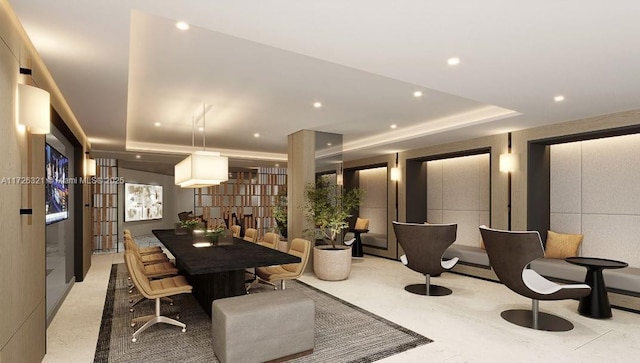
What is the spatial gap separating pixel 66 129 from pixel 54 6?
3172 mm

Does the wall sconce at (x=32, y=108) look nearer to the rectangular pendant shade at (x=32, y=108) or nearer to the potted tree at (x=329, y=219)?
the rectangular pendant shade at (x=32, y=108)

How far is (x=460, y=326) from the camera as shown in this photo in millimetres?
3748

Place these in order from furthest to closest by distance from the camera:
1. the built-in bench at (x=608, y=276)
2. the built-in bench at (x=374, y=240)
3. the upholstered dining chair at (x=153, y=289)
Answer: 1. the built-in bench at (x=374, y=240)
2. the built-in bench at (x=608, y=276)
3. the upholstered dining chair at (x=153, y=289)

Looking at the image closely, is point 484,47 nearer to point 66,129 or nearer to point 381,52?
point 381,52

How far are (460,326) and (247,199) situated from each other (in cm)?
920

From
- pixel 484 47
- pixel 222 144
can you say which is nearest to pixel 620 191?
pixel 484 47

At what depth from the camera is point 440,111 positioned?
5254 millimetres

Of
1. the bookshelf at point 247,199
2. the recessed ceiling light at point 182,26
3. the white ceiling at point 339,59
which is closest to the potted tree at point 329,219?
the white ceiling at point 339,59

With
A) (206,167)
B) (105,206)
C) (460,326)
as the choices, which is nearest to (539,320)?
(460,326)

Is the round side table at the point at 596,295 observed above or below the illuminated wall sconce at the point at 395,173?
below

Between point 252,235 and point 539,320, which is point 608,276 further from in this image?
point 252,235

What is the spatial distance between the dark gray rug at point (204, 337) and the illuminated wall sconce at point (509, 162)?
3.43 m

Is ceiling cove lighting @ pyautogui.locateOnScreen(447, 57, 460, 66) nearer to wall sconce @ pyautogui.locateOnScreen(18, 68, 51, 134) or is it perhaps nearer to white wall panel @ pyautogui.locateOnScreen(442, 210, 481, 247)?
wall sconce @ pyautogui.locateOnScreen(18, 68, 51, 134)

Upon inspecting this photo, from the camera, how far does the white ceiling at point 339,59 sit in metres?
2.18
